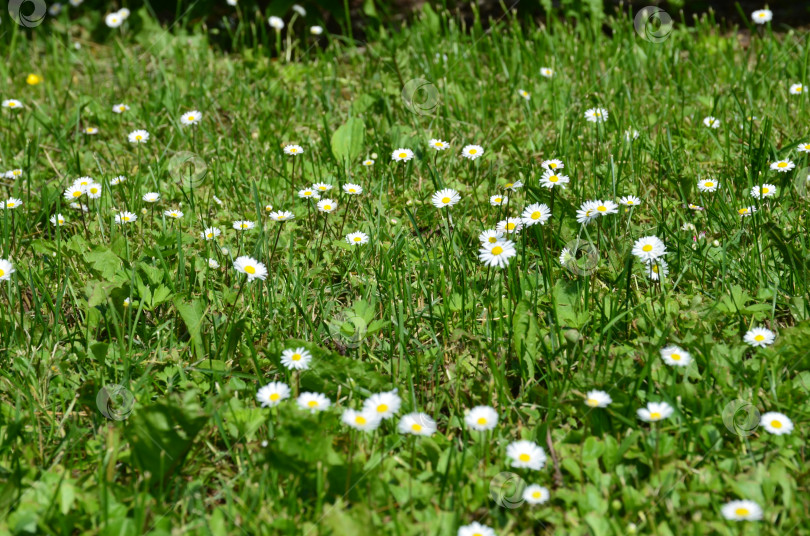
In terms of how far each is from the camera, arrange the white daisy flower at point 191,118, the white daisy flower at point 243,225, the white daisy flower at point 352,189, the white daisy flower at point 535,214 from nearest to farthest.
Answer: the white daisy flower at point 535,214 < the white daisy flower at point 243,225 < the white daisy flower at point 352,189 < the white daisy flower at point 191,118

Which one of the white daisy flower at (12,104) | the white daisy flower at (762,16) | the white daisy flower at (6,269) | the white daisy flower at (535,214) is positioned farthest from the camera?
the white daisy flower at (762,16)

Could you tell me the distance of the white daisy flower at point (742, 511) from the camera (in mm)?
1555

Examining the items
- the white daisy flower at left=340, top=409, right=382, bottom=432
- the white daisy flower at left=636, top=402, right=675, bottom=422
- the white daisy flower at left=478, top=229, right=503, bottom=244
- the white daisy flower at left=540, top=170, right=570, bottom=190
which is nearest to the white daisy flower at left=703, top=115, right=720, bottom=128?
the white daisy flower at left=540, top=170, right=570, bottom=190

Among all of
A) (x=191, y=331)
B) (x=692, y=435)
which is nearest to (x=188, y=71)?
(x=191, y=331)

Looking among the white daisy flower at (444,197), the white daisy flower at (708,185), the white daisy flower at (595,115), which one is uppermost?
the white daisy flower at (595,115)

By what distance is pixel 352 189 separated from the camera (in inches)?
115

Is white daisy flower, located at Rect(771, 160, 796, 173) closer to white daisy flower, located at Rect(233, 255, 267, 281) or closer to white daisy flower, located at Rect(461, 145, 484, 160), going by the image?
white daisy flower, located at Rect(461, 145, 484, 160)

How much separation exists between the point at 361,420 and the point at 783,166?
186 cm

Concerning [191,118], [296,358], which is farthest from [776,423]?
[191,118]

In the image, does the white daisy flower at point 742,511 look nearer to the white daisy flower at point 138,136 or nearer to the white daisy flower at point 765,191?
the white daisy flower at point 765,191

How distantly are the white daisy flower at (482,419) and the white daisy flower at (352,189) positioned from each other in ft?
4.15

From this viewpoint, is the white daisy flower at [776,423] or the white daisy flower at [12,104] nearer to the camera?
the white daisy flower at [776,423]

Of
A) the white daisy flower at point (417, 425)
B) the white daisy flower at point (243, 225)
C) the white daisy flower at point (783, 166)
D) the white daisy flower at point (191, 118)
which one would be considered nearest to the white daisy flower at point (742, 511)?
the white daisy flower at point (417, 425)

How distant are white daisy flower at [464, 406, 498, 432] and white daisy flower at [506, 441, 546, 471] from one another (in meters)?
0.07
